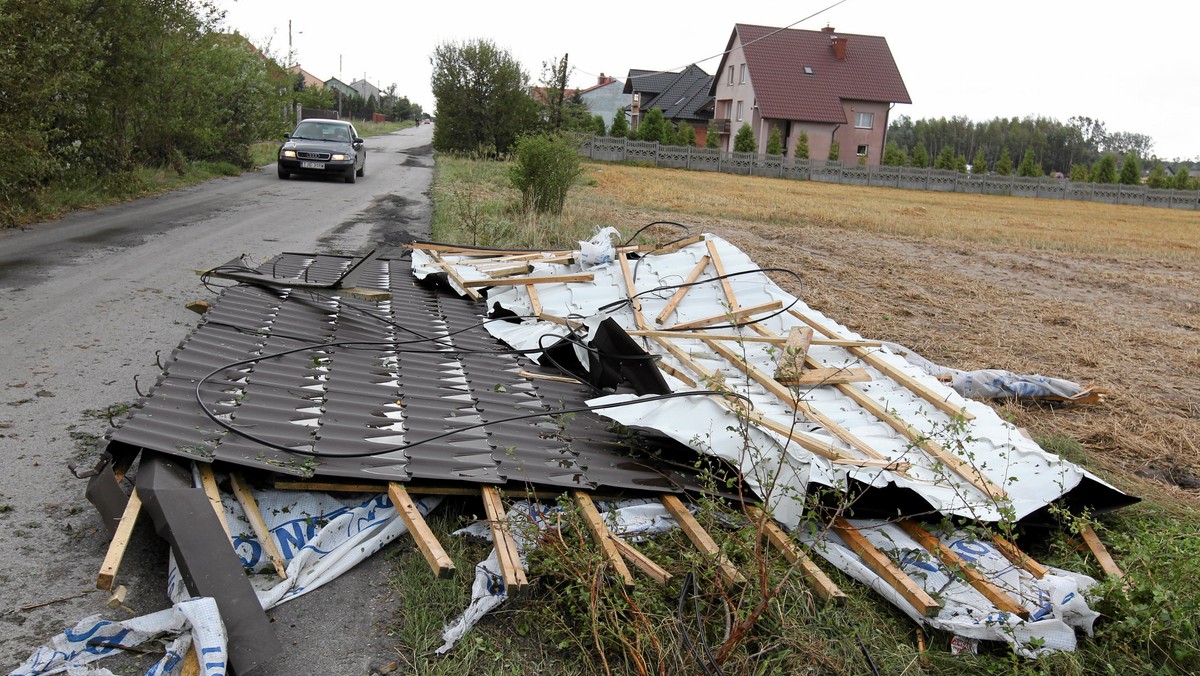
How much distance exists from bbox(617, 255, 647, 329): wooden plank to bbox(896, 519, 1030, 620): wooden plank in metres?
3.03

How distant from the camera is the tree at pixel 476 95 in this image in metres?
37.2

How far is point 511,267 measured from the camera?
329 inches

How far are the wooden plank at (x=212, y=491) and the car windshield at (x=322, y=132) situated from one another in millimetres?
20593

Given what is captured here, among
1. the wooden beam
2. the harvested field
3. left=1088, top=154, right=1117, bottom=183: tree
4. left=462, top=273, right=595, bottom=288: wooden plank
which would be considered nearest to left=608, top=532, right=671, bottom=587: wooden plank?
the wooden beam

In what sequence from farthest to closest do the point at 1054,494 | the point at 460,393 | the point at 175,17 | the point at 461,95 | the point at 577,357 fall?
1. the point at 461,95
2. the point at 175,17
3. the point at 577,357
4. the point at 460,393
5. the point at 1054,494

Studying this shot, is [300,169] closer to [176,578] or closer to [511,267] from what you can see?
[511,267]

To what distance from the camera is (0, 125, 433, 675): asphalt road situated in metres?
3.15

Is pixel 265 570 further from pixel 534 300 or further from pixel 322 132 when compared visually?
pixel 322 132

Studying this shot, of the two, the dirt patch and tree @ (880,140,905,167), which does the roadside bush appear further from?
tree @ (880,140,905,167)

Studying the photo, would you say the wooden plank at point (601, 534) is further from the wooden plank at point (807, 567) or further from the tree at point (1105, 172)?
the tree at point (1105, 172)

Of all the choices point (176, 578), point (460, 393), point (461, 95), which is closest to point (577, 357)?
point (460, 393)

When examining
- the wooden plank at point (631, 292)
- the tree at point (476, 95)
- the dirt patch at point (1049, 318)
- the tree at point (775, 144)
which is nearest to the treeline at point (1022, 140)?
the tree at point (775, 144)

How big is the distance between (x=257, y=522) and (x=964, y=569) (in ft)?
9.75

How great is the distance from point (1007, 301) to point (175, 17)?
1572 centimetres
